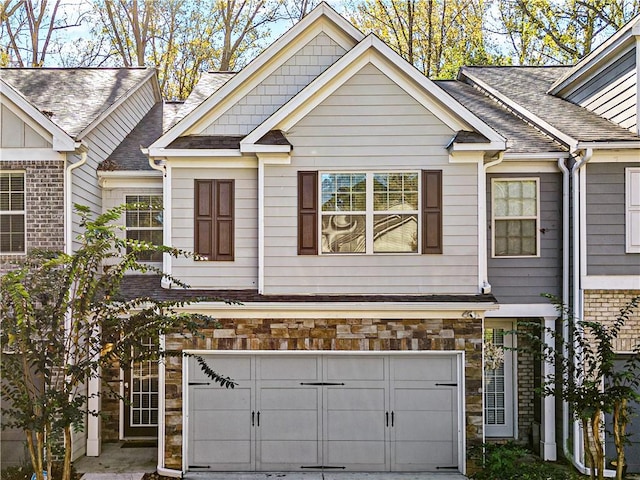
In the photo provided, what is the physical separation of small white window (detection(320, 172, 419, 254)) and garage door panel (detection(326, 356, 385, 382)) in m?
1.71

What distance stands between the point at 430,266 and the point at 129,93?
731cm

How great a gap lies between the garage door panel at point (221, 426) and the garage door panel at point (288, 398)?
1.27 feet

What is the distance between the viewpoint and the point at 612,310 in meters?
10.2

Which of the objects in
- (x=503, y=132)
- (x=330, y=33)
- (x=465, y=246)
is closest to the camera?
(x=465, y=246)

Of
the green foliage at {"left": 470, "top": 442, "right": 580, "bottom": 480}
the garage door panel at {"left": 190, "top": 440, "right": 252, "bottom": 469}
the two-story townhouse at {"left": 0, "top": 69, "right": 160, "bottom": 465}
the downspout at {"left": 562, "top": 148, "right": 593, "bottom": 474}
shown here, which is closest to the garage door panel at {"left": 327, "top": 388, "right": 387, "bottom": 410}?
the garage door panel at {"left": 190, "top": 440, "right": 252, "bottom": 469}

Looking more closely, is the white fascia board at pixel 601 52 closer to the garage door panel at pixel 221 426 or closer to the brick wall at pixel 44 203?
the garage door panel at pixel 221 426

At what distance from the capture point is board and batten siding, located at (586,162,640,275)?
10.2 m

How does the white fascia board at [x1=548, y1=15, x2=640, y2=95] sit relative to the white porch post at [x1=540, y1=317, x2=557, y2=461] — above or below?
above

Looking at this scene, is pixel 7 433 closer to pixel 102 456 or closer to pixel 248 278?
pixel 102 456

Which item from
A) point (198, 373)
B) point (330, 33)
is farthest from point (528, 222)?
point (198, 373)

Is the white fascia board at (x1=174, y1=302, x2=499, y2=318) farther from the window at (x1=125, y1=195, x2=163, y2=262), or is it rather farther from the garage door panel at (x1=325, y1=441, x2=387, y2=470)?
the window at (x1=125, y1=195, x2=163, y2=262)

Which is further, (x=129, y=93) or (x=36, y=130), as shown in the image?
(x=129, y=93)

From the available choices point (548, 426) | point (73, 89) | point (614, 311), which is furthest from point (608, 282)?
point (73, 89)

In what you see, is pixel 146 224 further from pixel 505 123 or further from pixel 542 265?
pixel 542 265
